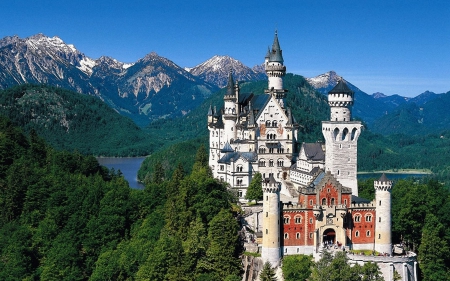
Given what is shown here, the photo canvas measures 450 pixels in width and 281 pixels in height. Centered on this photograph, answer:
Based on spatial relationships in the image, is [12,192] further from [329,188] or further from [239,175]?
[329,188]

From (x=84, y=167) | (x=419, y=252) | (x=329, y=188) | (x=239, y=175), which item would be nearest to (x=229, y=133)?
(x=239, y=175)

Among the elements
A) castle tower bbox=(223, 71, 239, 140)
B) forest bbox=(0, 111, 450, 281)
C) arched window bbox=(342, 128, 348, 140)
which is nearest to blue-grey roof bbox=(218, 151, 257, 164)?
forest bbox=(0, 111, 450, 281)

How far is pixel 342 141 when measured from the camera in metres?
82.0

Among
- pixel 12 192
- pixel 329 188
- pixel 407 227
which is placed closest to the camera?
pixel 329 188

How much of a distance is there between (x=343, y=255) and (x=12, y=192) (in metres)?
52.5

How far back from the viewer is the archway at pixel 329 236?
246 feet

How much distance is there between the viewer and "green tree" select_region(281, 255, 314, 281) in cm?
6869

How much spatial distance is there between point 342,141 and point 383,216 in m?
12.3

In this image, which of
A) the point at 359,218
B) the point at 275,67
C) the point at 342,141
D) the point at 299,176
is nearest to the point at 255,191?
the point at 299,176

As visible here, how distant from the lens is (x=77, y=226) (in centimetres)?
8769

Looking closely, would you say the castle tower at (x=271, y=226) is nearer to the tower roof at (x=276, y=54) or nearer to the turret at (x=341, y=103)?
the turret at (x=341, y=103)

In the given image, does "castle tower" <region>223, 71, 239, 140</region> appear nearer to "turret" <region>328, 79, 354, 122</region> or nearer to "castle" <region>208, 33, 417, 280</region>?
"castle" <region>208, 33, 417, 280</region>

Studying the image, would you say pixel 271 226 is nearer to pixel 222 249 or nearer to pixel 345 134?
pixel 222 249

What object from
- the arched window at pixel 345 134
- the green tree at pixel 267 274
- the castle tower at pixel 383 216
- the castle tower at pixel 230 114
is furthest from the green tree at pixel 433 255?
the castle tower at pixel 230 114
